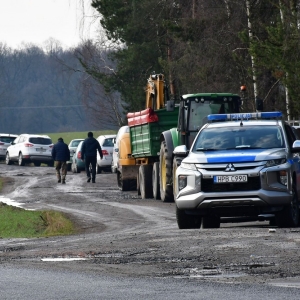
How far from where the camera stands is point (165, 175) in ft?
76.5

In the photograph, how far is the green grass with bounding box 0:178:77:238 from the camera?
18.3m

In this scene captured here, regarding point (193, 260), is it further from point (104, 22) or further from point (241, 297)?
point (104, 22)

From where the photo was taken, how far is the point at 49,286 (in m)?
8.70

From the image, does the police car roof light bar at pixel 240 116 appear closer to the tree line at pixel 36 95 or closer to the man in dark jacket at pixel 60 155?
the man in dark jacket at pixel 60 155

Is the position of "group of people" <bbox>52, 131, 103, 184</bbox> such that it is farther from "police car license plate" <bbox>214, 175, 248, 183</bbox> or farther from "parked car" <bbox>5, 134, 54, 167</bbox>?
"police car license plate" <bbox>214, 175, 248, 183</bbox>

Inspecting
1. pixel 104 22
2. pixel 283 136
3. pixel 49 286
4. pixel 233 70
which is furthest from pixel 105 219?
pixel 104 22

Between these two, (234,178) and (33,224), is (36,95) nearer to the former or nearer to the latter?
(33,224)

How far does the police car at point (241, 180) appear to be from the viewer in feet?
47.4

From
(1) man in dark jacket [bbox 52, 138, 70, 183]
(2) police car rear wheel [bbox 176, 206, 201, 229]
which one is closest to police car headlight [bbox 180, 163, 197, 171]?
(2) police car rear wheel [bbox 176, 206, 201, 229]

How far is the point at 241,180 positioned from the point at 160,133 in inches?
405

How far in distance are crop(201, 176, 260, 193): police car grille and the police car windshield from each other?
79cm

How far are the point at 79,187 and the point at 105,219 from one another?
12.6 m

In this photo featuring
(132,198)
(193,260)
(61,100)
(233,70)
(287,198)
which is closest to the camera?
(193,260)

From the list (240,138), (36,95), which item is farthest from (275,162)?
(36,95)
